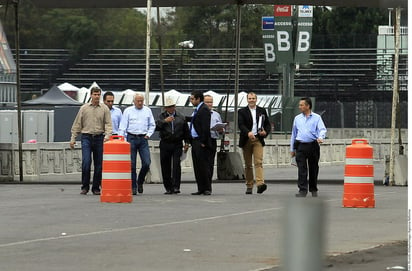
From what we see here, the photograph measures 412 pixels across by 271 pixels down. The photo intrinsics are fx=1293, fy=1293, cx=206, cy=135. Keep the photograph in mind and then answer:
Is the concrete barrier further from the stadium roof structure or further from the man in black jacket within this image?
the man in black jacket

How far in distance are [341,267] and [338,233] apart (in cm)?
320

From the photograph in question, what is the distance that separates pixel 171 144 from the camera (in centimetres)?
2003

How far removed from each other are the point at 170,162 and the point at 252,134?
57.8 inches

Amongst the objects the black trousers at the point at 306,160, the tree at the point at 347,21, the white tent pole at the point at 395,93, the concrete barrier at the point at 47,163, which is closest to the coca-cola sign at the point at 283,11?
the concrete barrier at the point at 47,163

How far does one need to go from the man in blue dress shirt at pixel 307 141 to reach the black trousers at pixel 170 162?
1.99 meters

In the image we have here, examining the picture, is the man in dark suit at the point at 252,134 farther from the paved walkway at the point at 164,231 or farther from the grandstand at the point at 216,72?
the grandstand at the point at 216,72

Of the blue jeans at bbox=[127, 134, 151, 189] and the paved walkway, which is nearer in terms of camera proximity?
the paved walkway

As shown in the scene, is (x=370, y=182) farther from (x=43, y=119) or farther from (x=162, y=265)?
(x=43, y=119)

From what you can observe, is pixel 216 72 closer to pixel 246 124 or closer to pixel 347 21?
pixel 347 21

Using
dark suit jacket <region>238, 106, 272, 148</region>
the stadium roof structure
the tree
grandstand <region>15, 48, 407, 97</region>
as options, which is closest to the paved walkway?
dark suit jacket <region>238, 106, 272, 148</region>

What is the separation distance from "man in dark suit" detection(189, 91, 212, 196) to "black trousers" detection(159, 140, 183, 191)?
0.87 feet

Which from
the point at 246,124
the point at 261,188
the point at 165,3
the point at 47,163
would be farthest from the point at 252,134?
the point at 47,163

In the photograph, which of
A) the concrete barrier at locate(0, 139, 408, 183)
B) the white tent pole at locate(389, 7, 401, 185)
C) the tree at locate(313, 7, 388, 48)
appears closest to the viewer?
the white tent pole at locate(389, 7, 401, 185)

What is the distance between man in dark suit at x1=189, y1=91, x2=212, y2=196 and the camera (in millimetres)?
19938
